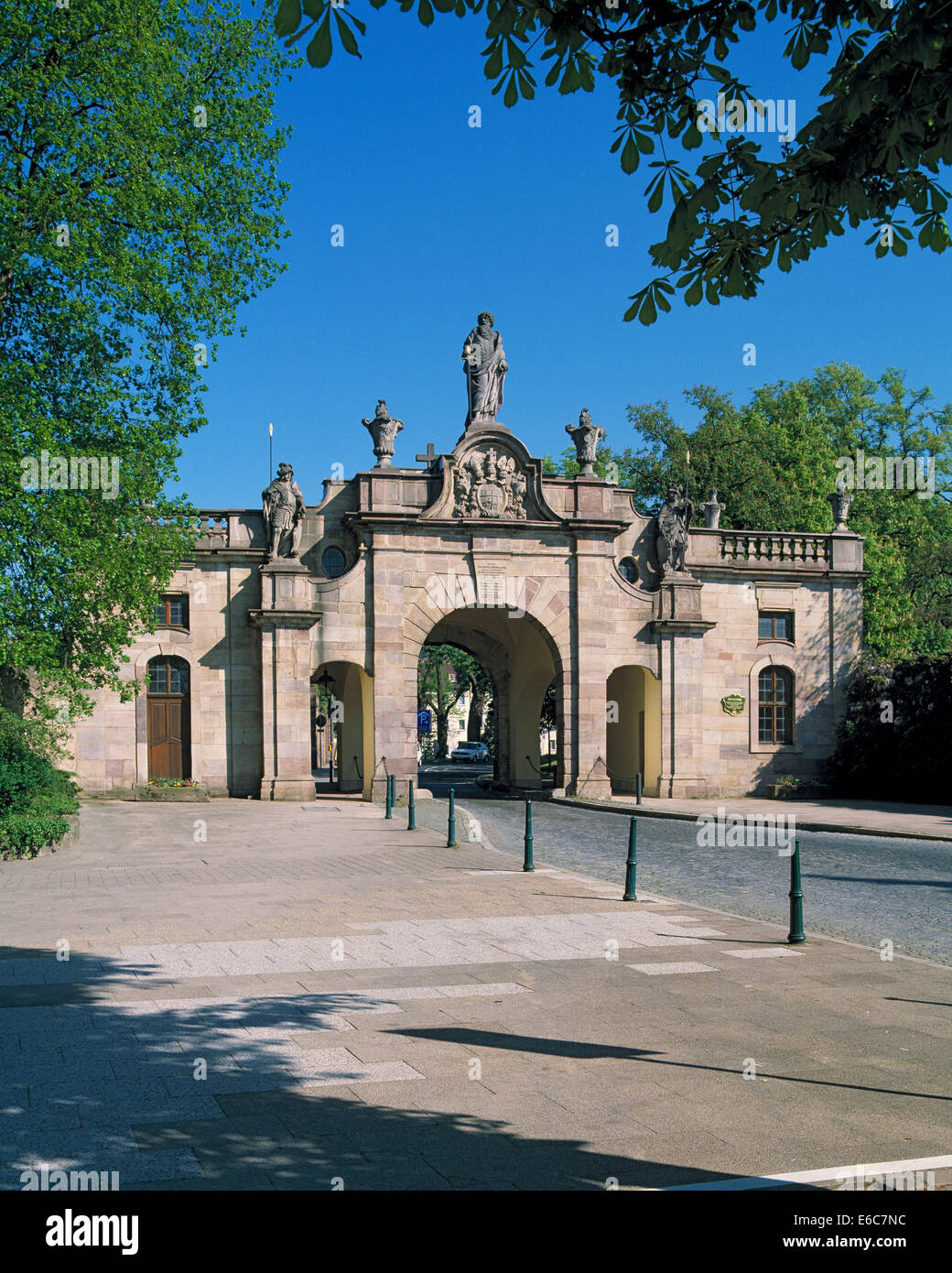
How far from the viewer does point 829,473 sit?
→ 48656mm

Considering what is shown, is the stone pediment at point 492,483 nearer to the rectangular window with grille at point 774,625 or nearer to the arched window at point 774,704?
the rectangular window with grille at point 774,625

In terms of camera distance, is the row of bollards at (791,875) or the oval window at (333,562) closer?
the row of bollards at (791,875)

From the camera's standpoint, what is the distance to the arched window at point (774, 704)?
112 feet

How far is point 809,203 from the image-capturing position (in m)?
5.67

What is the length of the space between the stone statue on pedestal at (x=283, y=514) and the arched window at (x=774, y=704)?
46.7 feet

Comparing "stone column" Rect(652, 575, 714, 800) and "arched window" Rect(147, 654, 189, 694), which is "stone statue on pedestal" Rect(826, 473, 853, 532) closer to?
"stone column" Rect(652, 575, 714, 800)

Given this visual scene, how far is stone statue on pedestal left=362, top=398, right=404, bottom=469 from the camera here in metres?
30.2

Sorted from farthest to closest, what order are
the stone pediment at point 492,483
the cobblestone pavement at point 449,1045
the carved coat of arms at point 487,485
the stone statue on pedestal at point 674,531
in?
1. the stone statue on pedestal at point 674,531
2. the carved coat of arms at point 487,485
3. the stone pediment at point 492,483
4. the cobblestone pavement at point 449,1045

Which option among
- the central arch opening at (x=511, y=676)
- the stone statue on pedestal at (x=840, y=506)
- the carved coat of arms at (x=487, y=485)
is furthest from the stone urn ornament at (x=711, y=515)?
the carved coat of arms at (x=487, y=485)

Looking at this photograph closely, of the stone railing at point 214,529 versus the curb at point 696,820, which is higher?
the stone railing at point 214,529

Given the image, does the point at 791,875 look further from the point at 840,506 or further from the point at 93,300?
the point at 840,506

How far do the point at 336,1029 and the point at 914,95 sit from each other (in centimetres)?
Result: 603

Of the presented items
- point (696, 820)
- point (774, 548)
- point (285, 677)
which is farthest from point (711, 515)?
point (285, 677)

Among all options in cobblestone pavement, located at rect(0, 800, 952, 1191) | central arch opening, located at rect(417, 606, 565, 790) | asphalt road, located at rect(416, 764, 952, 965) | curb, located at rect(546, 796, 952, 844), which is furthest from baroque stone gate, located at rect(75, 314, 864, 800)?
cobblestone pavement, located at rect(0, 800, 952, 1191)
